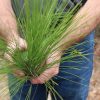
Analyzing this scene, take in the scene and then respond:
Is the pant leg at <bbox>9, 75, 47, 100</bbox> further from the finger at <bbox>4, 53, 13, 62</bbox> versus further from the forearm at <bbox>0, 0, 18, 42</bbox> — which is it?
the finger at <bbox>4, 53, 13, 62</bbox>

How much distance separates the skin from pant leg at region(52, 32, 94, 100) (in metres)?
0.26

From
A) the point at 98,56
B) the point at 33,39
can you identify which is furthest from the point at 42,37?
the point at 98,56

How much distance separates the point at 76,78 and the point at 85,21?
526 mm

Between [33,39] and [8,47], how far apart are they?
0.28 feet

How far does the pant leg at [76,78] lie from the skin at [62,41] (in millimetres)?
258

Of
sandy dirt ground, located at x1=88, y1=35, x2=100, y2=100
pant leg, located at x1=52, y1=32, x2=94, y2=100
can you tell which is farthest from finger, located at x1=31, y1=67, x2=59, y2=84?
sandy dirt ground, located at x1=88, y1=35, x2=100, y2=100

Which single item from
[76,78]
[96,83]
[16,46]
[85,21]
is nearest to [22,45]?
[16,46]

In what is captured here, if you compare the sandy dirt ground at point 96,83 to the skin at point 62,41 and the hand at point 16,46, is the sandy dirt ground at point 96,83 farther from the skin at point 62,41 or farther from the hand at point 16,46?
the hand at point 16,46

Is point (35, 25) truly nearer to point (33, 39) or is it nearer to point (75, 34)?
point (33, 39)

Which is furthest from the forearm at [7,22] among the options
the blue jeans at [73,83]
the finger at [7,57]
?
the blue jeans at [73,83]

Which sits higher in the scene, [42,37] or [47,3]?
[47,3]

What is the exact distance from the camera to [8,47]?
1113 millimetres

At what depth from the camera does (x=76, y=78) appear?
5.77 feet

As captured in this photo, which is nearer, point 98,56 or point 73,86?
point 73,86
